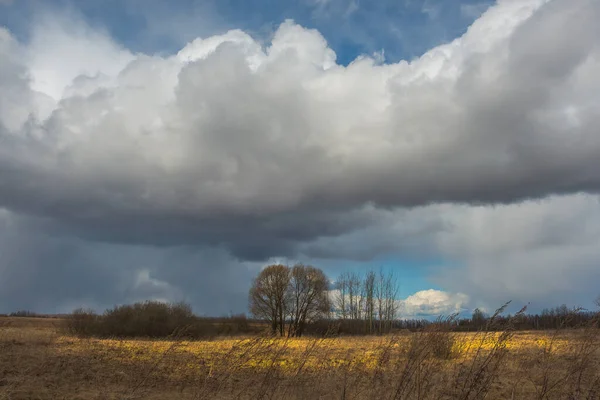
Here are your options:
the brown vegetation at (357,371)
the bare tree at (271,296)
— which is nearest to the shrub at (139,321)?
the bare tree at (271,296)

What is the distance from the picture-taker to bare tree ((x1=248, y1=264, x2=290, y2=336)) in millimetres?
77062

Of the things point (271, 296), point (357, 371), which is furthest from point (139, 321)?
point (357, 371)

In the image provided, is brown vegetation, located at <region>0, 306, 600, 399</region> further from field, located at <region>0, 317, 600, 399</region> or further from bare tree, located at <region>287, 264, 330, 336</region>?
bare tree, located at <region>287, 264, 330, 336</region>

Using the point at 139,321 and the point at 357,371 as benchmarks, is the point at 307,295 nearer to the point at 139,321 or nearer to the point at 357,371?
the point at 139,321

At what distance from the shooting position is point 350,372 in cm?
1171

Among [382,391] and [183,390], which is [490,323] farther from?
[183,390]

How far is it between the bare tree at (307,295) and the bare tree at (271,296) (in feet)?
4.45

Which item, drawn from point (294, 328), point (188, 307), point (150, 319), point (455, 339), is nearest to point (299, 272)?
point (294, 328)

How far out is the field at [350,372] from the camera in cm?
659

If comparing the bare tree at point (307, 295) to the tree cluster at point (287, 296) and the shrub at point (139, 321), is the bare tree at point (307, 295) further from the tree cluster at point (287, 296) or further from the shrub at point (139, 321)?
the shrub at point (139, 321)

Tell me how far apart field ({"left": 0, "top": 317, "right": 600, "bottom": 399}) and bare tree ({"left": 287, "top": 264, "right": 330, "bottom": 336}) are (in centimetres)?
5485

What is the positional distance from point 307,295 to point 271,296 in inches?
255

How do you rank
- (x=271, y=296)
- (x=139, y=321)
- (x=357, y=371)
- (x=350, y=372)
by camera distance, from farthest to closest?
(x=271, y=296)
(x=139, y=321)
(x=357, y=371)
(x=350, y=372)

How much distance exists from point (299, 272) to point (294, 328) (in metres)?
14.2
